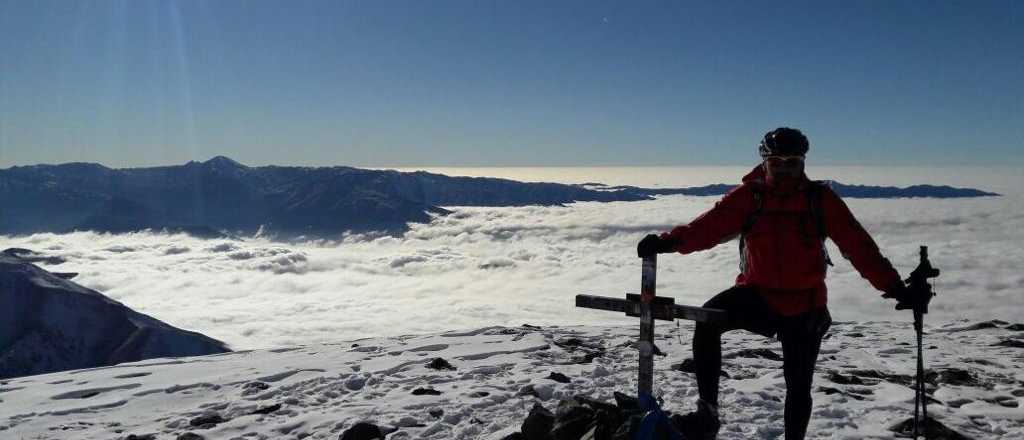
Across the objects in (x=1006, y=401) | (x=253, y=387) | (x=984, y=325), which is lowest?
(x=253, y=387)

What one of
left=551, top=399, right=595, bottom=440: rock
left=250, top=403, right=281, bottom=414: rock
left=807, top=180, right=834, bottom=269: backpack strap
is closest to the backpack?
left=807, top=180, right=834, bottom=269: backpack strap

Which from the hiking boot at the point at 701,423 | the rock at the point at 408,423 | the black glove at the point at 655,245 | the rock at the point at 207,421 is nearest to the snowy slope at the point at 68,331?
the rock at the point at 207,421

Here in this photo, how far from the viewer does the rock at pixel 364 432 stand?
23.1 ft

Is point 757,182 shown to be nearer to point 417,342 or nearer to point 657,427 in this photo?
point 657,427

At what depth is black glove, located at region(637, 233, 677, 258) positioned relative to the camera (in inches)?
181

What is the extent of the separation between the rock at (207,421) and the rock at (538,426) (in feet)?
16.0

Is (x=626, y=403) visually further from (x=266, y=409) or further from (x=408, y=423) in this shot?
(x=266, y=409)

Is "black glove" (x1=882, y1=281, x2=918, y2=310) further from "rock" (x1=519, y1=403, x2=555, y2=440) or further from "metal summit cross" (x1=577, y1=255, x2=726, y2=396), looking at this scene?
"rock" (x1=519, y1=403, x2=555, y2=440)

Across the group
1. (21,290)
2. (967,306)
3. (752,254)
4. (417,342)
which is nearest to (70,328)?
(21,290)

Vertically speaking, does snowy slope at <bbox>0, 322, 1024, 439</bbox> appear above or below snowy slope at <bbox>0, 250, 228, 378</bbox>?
above

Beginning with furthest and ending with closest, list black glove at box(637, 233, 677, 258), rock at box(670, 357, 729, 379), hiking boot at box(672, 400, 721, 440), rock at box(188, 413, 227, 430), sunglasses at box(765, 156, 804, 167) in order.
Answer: rock at box(670, 357, 729, 379) → rock at box(188, 413, 227, 430) → hiking boot at box(672, 400, 721, 440) → black glove at box(637, 233, 677, 258) → sunglasses at box(765, 156, 804, 167)

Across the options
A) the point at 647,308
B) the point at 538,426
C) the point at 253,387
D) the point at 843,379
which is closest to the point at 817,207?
the point at 647,308

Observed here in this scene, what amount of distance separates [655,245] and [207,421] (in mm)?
7323

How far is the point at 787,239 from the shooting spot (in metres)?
4.39
